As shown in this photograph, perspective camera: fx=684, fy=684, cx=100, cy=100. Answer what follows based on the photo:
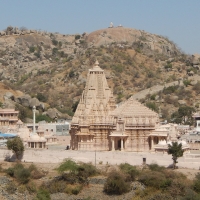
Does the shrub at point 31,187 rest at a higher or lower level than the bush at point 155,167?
lower

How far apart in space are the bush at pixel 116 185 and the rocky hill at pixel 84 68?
129 ft

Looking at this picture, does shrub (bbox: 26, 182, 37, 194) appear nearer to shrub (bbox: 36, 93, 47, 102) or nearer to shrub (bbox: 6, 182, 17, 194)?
shrub (bbox: 6, 182, 17, 194)

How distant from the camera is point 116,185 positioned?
139 ft

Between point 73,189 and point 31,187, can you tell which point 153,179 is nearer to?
point 73,189

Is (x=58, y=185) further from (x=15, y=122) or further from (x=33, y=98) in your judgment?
(x=33, y=98)

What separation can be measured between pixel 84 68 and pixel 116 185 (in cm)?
6095

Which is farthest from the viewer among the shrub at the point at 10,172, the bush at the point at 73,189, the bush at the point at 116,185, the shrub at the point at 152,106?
the shrub at the point at 152,106

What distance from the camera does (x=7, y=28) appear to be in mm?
148250

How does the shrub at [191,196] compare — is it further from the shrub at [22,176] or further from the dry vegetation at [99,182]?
the shrub at [22,176]

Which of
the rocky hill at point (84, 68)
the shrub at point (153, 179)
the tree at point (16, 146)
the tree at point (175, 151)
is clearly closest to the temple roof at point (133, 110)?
the tree at point (175, 151)

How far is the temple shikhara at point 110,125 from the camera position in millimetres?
48438

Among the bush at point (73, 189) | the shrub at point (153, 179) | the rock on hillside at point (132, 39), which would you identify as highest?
the rock on hillside at point (132, 39)

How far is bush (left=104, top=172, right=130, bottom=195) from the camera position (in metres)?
42.3

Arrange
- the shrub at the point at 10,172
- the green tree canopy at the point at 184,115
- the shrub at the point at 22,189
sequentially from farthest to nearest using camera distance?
the green tree canopy at the point at 184,115
the shrub at the point at 10,172
the shrub at the point at 22,189
